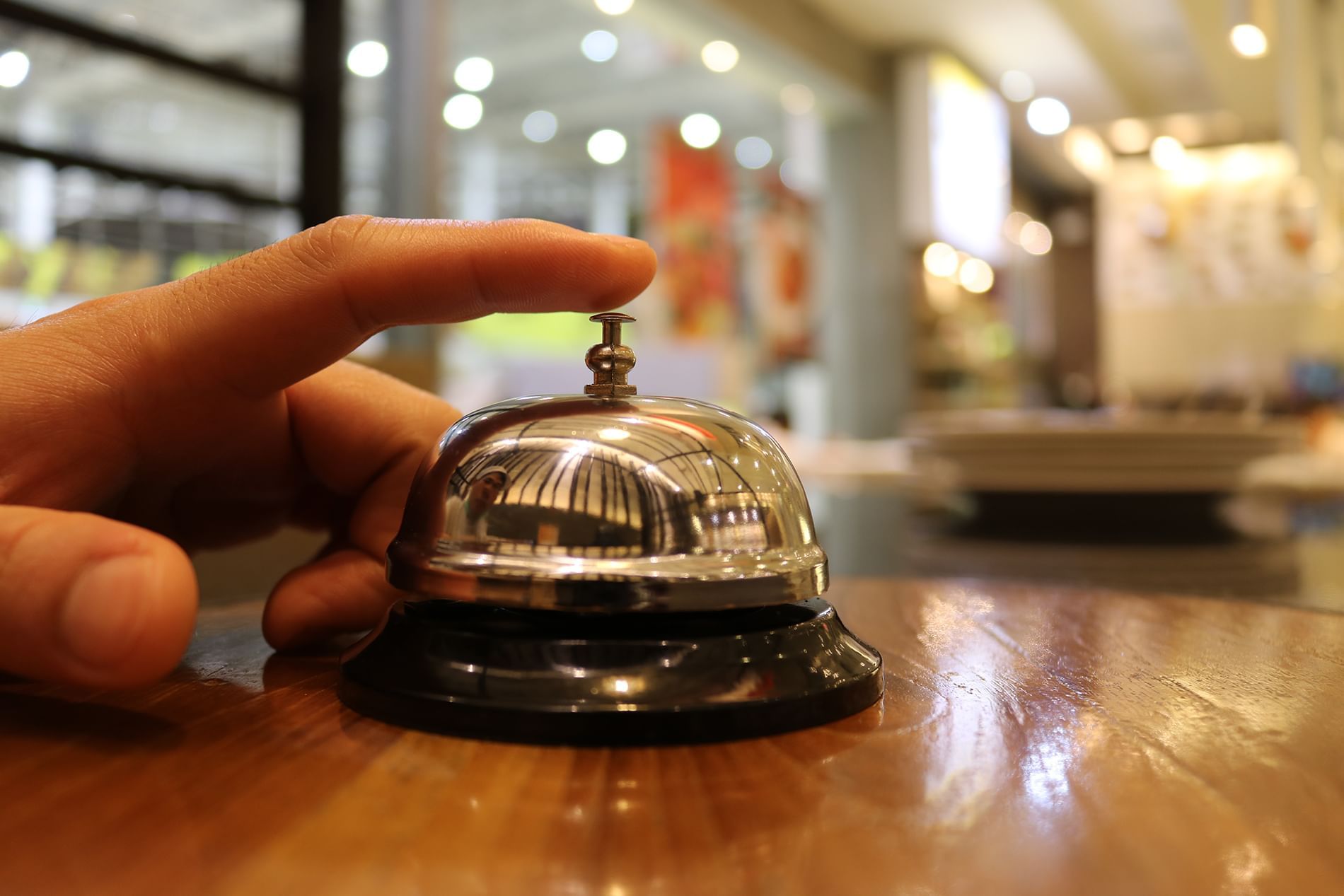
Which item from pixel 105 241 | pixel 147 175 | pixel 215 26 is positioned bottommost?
pixel 105 241

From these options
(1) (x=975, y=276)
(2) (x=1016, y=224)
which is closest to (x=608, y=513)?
(1) (x=975, y=276)

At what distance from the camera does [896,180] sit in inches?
241

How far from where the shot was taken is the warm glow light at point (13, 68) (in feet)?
6.22

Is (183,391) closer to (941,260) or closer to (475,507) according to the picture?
(475,507)

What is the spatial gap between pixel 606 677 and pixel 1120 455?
1004mm

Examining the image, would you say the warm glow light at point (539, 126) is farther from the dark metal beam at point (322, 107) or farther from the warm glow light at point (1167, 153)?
the dark metal beam at point (322, 107)

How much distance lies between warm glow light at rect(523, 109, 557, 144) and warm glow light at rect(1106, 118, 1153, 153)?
4296 mm

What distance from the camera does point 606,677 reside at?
0.82 ft

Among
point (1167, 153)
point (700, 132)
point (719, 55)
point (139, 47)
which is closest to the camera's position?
point (139, 47)

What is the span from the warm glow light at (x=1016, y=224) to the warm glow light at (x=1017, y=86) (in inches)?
53.5

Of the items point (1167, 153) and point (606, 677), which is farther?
point (1167, 153)

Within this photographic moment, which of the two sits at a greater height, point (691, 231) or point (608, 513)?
point (691, 231)

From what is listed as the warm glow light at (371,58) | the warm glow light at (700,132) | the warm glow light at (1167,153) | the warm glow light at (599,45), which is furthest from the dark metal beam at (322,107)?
the warm glow light at (1167,153)

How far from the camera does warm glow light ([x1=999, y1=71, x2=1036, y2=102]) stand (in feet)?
21.6
